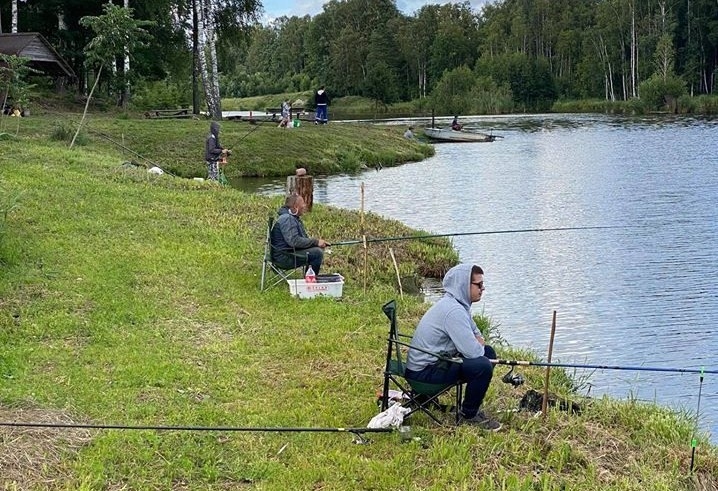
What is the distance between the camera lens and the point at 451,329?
5840 millimetres

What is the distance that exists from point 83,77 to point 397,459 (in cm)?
3657

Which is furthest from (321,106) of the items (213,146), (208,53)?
(213,146)

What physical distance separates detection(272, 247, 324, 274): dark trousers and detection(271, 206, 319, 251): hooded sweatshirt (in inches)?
2.5

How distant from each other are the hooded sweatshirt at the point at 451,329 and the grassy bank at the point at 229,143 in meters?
18.8

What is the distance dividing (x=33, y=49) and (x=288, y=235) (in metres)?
24.7

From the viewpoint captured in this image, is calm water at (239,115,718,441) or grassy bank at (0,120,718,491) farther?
calm water at (239,115,718,441)

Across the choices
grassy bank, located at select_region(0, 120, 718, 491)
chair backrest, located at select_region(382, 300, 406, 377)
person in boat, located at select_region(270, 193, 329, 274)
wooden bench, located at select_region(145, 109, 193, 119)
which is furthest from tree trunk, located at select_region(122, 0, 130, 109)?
chair backrest, located at select_region(382, 300, 406, 377)

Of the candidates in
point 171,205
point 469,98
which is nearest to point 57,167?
point 171,205

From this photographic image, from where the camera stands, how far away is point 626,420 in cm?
670

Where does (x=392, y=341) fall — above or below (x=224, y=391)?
above

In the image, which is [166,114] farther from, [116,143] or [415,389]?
[415,389]

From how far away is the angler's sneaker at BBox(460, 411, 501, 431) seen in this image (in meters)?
5.98

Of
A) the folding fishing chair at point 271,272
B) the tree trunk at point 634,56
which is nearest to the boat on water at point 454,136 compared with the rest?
the folding fishing chair at point 271,272

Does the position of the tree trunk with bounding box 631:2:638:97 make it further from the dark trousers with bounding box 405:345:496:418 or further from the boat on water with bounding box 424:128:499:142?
the dark trousers with bounding box 405:345:496:418
